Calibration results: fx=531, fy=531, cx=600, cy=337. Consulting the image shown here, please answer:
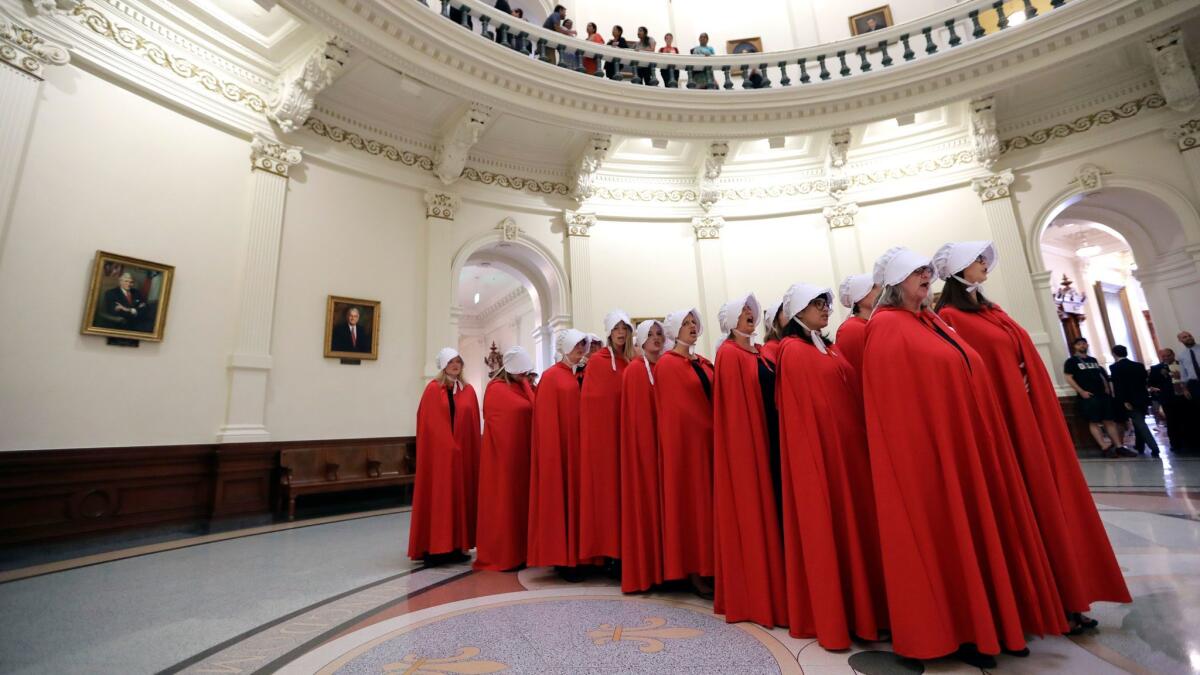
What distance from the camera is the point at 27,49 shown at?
4.84 meters

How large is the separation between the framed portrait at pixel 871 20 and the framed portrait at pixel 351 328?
34.1ft

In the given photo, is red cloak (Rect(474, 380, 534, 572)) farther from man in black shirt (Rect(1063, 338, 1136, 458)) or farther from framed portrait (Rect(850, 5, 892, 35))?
framed portrait (Rect(850, 5, 892, 35))

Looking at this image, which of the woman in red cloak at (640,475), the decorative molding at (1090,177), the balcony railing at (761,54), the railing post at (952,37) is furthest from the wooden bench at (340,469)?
the decorative molding at (1090,177)

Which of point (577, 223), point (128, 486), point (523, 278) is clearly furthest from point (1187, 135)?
point (128, 486)

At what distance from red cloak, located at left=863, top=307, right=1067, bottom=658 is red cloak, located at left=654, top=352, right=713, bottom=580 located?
1112 mm

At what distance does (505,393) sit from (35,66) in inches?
211

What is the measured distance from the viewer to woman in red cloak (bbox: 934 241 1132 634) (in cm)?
215

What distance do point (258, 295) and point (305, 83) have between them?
2.63 meters

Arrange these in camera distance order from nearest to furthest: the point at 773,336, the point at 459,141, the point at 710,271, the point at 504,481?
1. the point at 773,336
2. the point at 504,481
3. the point at 459,141
4. the point at 710,271

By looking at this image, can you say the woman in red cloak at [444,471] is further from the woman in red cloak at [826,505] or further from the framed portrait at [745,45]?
the framed portrait at [745,45]

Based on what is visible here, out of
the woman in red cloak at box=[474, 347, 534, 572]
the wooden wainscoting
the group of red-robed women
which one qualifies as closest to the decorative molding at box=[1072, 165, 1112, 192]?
the group of red-robed women

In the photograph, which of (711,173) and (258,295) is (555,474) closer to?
(258,295)

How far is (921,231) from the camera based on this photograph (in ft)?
30.0

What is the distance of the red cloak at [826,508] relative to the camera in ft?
7.26
